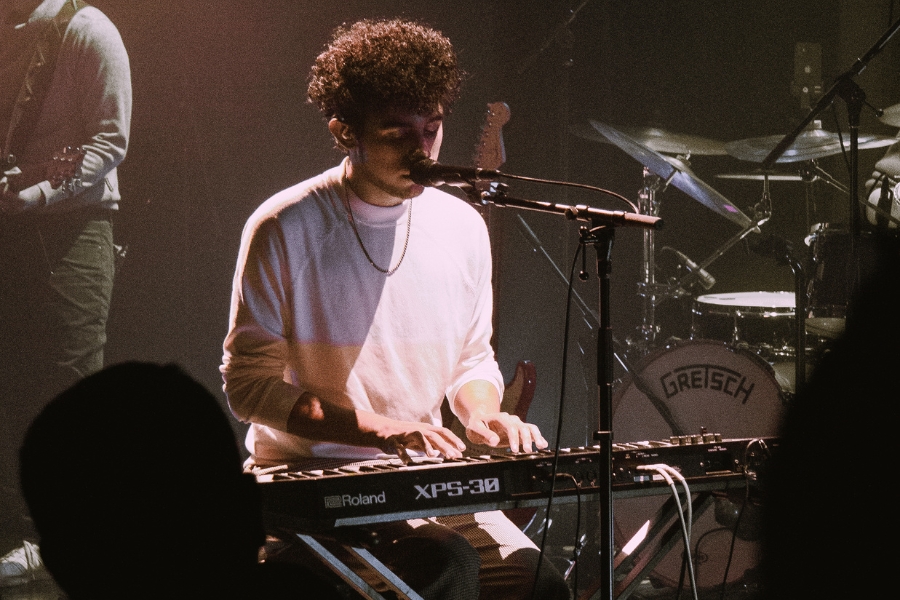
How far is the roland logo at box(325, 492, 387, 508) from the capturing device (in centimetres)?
179

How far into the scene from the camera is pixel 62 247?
398 centimetres

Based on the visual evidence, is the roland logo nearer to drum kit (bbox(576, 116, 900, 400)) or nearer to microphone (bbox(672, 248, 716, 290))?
drum kit (bbox(576, 116, 900, 400))

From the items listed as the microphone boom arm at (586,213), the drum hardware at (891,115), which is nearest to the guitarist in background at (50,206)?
the microphone boom arm at (586,213)

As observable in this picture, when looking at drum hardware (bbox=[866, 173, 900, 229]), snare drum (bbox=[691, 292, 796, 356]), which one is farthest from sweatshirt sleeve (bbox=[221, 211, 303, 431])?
drum hardware (bbox=[866, 173, 900, 229])

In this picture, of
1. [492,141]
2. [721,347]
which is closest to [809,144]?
[721,347]

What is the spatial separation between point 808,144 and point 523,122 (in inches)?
61.0

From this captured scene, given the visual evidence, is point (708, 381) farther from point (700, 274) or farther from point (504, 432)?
point (504, 432)

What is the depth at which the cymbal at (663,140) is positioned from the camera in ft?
14.6

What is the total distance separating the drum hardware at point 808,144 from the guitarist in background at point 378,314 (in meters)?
2.50

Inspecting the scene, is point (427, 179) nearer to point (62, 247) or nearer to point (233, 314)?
point (233, 314)

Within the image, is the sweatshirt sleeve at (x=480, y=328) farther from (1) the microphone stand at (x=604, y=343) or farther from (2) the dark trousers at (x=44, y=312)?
(2) the dark trousers at (x=44, y=312)

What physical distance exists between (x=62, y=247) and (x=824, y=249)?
12.1 feet

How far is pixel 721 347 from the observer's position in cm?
417

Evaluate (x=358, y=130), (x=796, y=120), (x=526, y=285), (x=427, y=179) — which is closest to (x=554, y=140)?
(x=526, y=285)
